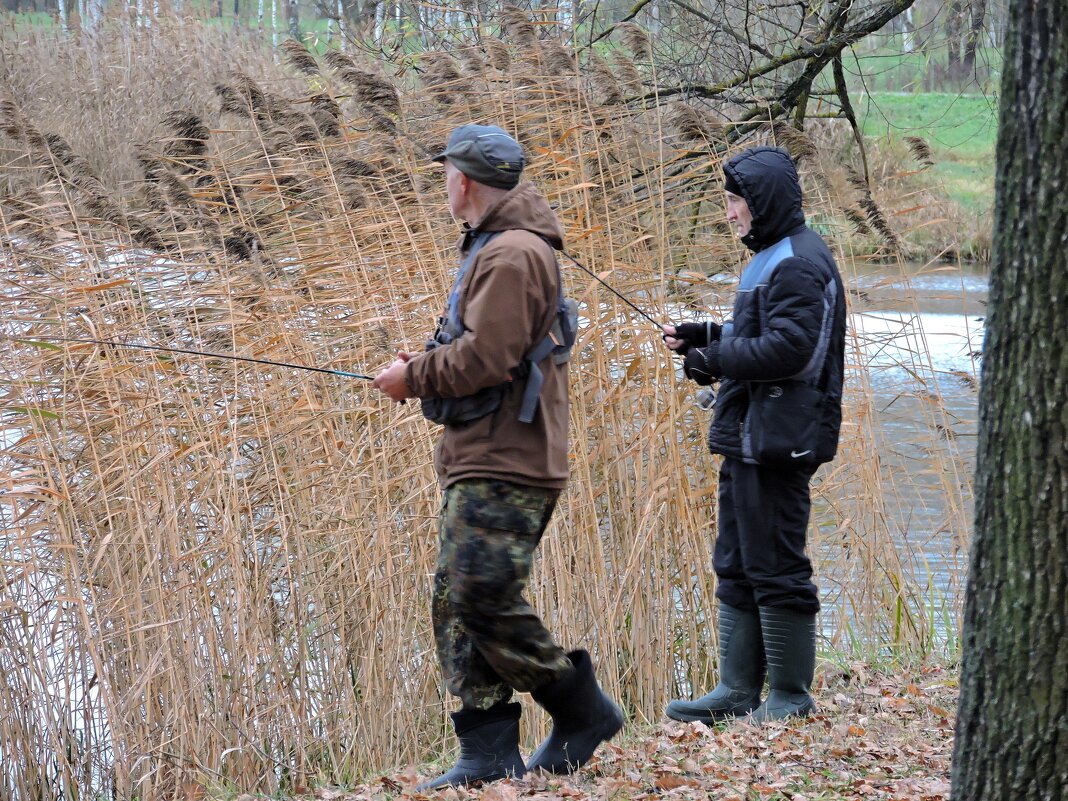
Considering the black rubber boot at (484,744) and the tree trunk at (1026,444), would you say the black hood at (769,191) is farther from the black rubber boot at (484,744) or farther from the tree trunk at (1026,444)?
the black rubber boot at (484,744)

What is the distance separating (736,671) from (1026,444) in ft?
6.14

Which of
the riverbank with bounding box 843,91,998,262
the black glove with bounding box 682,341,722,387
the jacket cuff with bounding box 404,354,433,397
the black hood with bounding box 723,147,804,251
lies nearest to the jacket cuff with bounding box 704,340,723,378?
the black glove with bounding box 682,341,722,387

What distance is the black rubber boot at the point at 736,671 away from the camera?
374 cm

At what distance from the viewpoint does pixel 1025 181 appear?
205 centimetres

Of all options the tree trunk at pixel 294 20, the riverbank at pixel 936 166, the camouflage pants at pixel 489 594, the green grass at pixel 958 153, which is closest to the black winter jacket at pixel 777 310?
the camouflage pants at pixel 489 594

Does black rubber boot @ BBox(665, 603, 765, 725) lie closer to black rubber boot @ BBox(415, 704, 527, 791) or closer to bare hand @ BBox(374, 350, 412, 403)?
black rubber boot @ BBox(415, 704, 527, 791)

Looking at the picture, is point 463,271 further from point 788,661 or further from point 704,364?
point 788,661

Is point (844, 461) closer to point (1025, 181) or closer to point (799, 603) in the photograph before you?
point (799, 603)

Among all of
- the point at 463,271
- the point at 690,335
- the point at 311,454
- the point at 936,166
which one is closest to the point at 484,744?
the point at 463,271

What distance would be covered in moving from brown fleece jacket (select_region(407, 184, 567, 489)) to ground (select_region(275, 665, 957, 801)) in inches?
30.7

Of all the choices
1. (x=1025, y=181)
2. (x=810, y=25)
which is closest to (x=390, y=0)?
(x=810, y=25)

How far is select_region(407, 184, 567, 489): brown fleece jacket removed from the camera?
288 cm

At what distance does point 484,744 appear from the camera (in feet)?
10.3

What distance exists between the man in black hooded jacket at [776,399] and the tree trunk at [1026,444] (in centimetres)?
128
